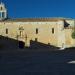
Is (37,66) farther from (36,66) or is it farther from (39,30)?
(39,30)

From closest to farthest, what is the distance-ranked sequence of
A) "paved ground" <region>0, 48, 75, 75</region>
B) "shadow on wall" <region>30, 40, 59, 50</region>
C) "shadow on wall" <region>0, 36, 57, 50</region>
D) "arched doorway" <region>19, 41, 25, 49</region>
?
"paved ground" <region>0, 48, 75, 75</region> < "shadow on wall" <region>0, 36, 57, 50</region> < "arched doorway" <region>19, 41, 25, 49</region> < "shadow on wall" <region>30, 40, 59, 50</region>

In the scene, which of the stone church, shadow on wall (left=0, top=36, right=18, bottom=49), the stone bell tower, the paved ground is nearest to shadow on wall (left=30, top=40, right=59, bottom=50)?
the stone church

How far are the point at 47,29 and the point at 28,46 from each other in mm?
5289

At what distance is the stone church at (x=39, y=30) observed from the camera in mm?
68938

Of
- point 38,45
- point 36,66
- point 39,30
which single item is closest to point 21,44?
point 38,45

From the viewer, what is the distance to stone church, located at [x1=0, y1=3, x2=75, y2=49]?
6894 centimetres

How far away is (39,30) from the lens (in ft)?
232

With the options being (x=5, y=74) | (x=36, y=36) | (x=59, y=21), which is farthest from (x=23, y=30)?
(x=5, y=74)

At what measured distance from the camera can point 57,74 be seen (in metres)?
13.3

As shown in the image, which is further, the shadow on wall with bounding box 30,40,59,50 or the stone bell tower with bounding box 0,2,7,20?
the stone bell tower with bounding box 0,2,7,20

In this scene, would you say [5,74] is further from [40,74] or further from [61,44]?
[61,44]

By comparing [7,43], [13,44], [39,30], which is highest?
[39,30]

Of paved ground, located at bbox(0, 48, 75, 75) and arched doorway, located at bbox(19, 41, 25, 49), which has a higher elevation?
paved ground, located at bbox(0, 48, 75, 75)

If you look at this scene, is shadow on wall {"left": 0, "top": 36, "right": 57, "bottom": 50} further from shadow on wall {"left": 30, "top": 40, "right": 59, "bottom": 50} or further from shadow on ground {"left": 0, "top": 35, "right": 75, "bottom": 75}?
shadow on ground {"left": 0, "top": 35, "right": 75, "bottom": 75}
